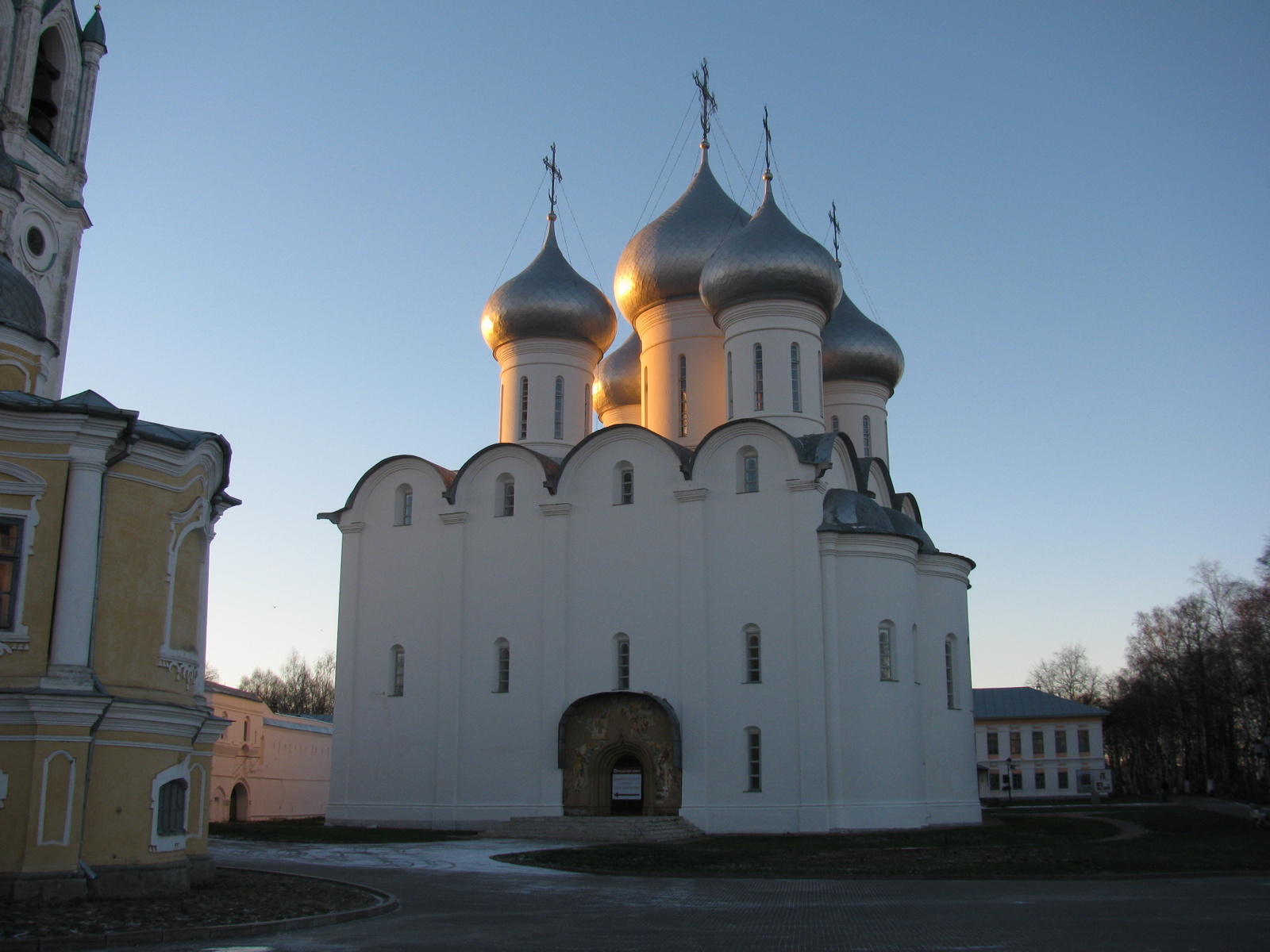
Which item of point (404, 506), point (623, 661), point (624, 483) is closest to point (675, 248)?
point (624, 483)

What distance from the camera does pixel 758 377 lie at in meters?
23.2

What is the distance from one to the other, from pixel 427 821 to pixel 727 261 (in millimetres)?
12199

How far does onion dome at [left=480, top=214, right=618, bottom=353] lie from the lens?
2577cm

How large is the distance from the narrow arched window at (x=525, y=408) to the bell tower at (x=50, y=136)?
965 centimetres

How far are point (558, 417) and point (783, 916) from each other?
17.1m

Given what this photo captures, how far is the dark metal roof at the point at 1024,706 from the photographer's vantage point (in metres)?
45.2

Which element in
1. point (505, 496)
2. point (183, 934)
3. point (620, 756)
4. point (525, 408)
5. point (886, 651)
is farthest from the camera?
point (525, 408)

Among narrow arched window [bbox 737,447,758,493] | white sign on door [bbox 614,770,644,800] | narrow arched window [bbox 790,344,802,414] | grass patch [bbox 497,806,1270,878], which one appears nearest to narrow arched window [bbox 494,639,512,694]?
white sign on door [bbox 614,770,644,800]

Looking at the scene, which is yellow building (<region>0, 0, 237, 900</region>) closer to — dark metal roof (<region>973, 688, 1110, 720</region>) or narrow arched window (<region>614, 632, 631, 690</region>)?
narrow arched window (<region>614, 632, 631, 690</region>)

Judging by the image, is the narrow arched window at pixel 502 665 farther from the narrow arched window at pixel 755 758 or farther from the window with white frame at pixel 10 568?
the window with white frame at pixel 10 568

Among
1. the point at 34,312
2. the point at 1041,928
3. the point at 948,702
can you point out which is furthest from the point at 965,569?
the point at 34,312

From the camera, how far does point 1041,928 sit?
8.36m

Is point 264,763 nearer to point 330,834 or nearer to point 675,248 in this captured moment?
point 330,834

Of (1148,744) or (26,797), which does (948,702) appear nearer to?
(26,797)
